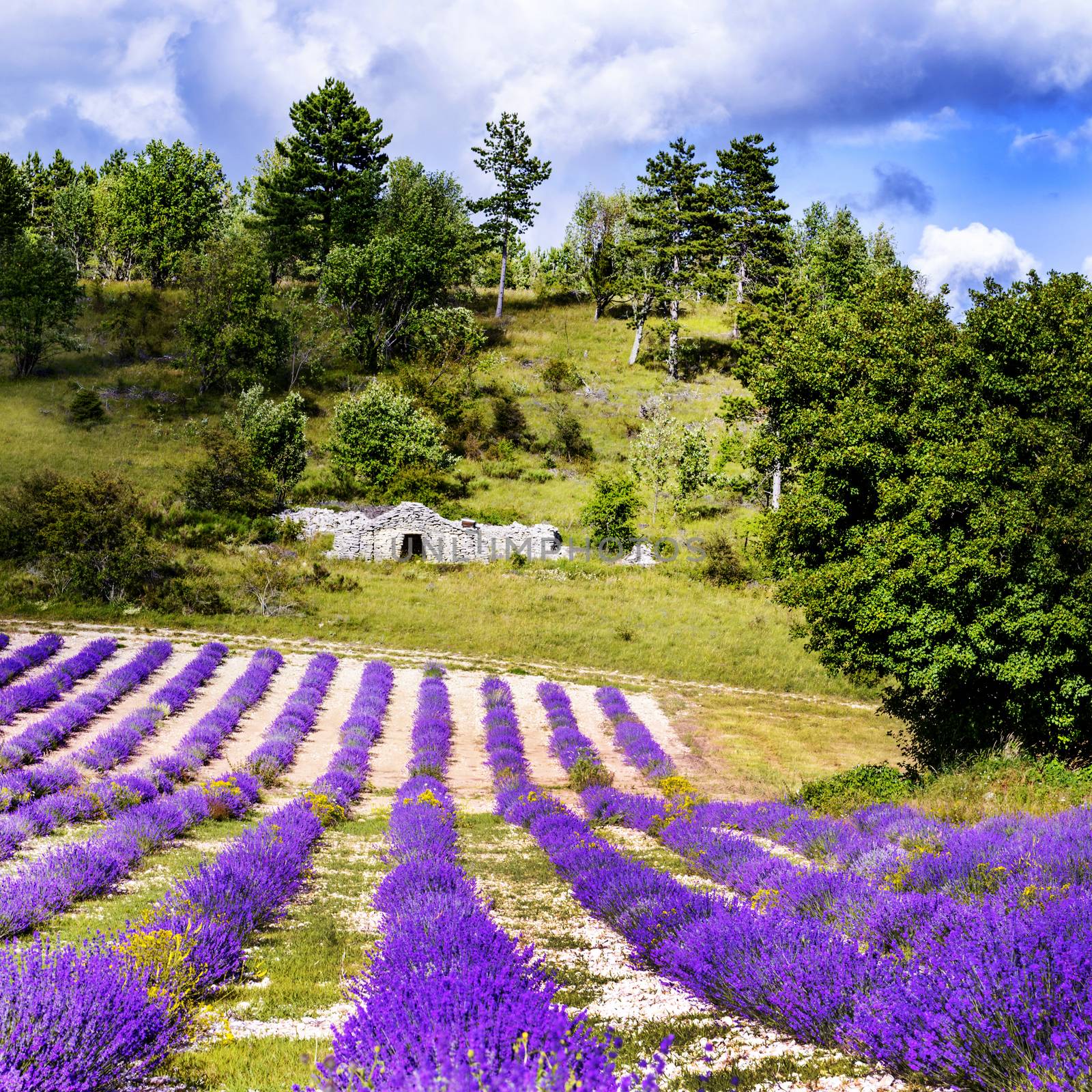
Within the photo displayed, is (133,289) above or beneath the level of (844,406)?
above

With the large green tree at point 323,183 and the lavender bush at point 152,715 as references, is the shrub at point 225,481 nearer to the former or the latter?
the lavender bush at point 152,715

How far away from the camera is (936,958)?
5098mm

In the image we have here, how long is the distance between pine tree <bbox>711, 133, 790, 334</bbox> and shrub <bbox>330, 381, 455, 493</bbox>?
35274mm

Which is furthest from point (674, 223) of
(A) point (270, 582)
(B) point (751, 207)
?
(A) point (270, 582)

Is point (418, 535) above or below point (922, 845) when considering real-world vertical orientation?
above

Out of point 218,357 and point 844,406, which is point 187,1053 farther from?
point 218,357

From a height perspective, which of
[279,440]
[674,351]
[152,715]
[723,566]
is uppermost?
[674,351]

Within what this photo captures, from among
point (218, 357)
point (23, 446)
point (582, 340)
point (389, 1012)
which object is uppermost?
point (582, 340)

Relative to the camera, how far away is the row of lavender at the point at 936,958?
430 cm

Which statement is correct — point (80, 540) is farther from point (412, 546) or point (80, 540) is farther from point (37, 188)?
point (37, 188)

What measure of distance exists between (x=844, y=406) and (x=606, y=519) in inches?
1251

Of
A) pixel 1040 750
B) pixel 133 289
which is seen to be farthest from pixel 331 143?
pixel 1040 750

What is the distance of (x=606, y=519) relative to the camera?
49000mm

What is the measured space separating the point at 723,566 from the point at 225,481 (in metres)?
27.0
